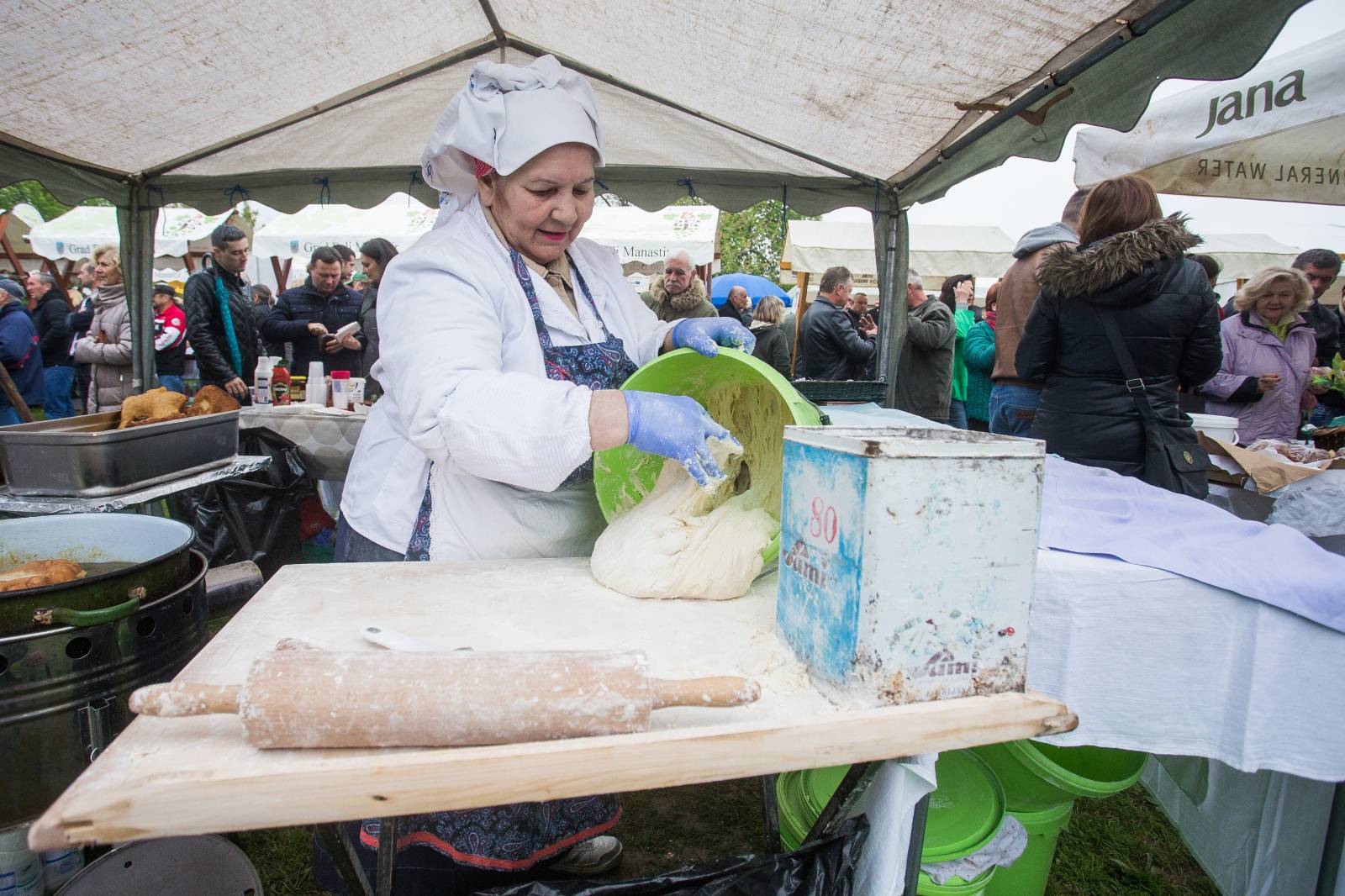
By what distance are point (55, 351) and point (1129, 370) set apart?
32.4 feet

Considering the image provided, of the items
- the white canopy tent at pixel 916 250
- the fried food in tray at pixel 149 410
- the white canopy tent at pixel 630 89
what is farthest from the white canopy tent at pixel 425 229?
the fried food in tray at pixel 149 410

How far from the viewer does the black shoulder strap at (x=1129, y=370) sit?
2.64 m

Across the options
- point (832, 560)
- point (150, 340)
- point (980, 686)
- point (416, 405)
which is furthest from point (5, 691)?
point (150, 340)

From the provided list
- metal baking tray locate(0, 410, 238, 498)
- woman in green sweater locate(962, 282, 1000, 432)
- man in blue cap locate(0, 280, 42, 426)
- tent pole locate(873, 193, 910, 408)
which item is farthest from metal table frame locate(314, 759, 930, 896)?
man in blue cap locate(0, 280, 42, 426)

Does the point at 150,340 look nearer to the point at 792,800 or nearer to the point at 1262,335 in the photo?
the point at 792,800

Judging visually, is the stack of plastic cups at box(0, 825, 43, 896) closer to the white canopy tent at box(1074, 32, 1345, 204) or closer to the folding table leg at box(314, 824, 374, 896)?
the folding table leg at box(314, 824, 374, 896)

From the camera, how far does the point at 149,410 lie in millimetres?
3229

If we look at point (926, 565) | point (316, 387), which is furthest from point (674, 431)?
point (316, 387)

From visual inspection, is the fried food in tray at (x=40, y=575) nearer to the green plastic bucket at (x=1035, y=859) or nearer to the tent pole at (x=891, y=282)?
the green plastic bucket at (x=1035, y=859)

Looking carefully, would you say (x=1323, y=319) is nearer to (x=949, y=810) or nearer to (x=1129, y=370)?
(x=1129, y=370)

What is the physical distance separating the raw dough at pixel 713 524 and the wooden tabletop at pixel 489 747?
0.06 m

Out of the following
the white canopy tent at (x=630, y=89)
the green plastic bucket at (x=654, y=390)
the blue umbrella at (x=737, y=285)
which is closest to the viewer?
A: the green plastic bucket at (x=654, y=390)

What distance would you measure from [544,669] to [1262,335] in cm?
474

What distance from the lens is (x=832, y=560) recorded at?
105 cm
